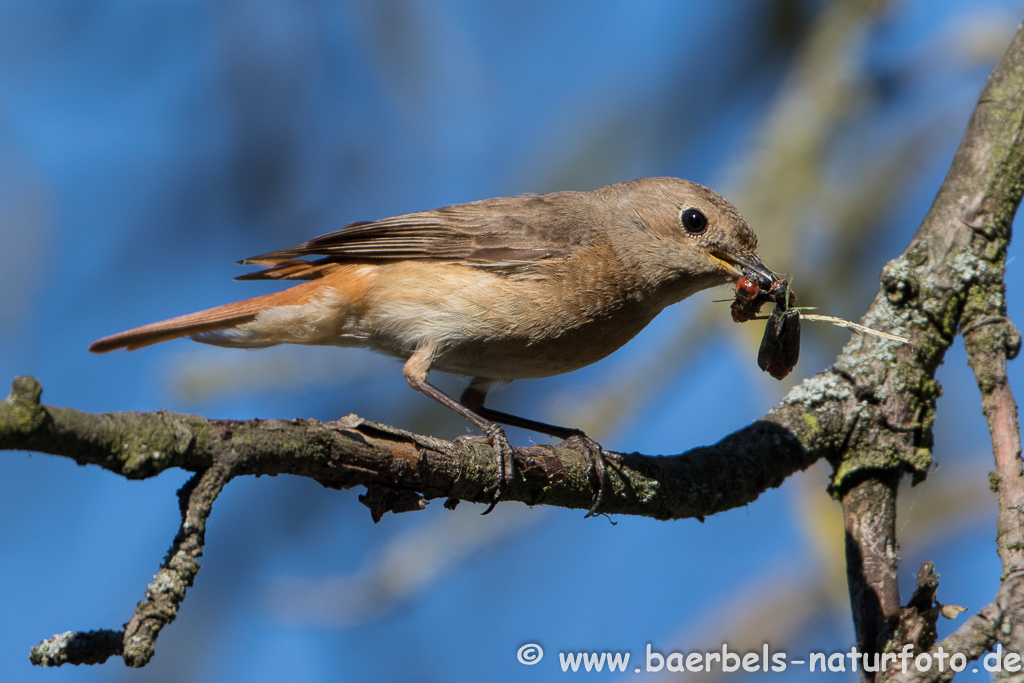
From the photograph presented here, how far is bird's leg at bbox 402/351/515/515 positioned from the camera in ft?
10.8

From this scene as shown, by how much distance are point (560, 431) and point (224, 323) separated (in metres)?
2.00

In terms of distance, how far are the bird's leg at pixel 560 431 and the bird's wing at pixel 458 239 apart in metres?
0.89

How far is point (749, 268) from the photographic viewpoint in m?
4.82

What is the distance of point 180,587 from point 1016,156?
3866 millimetres

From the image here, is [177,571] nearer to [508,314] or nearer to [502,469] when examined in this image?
[502,469]

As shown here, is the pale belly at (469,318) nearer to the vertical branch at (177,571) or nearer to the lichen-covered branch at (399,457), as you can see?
the lichen-covered branch at (399,457)

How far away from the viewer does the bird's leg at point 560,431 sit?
3.68 metres

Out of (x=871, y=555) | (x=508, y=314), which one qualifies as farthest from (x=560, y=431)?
(x=871, y=555)

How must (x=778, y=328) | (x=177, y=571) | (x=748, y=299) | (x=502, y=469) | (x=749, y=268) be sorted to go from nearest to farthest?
(x=177, y=571) → (x=502, y=469) → (x=778, y=328) → (x=748, y=299) → (x=749, y=268)

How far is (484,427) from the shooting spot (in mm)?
4234

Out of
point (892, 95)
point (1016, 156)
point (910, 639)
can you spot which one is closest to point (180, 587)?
point (910, 639)

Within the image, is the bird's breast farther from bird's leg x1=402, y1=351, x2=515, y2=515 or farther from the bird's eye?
the bird's eye

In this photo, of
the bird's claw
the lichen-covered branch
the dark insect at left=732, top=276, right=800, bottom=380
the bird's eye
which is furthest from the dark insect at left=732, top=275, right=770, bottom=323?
the bird's claw

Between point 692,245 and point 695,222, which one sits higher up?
point 695,222
